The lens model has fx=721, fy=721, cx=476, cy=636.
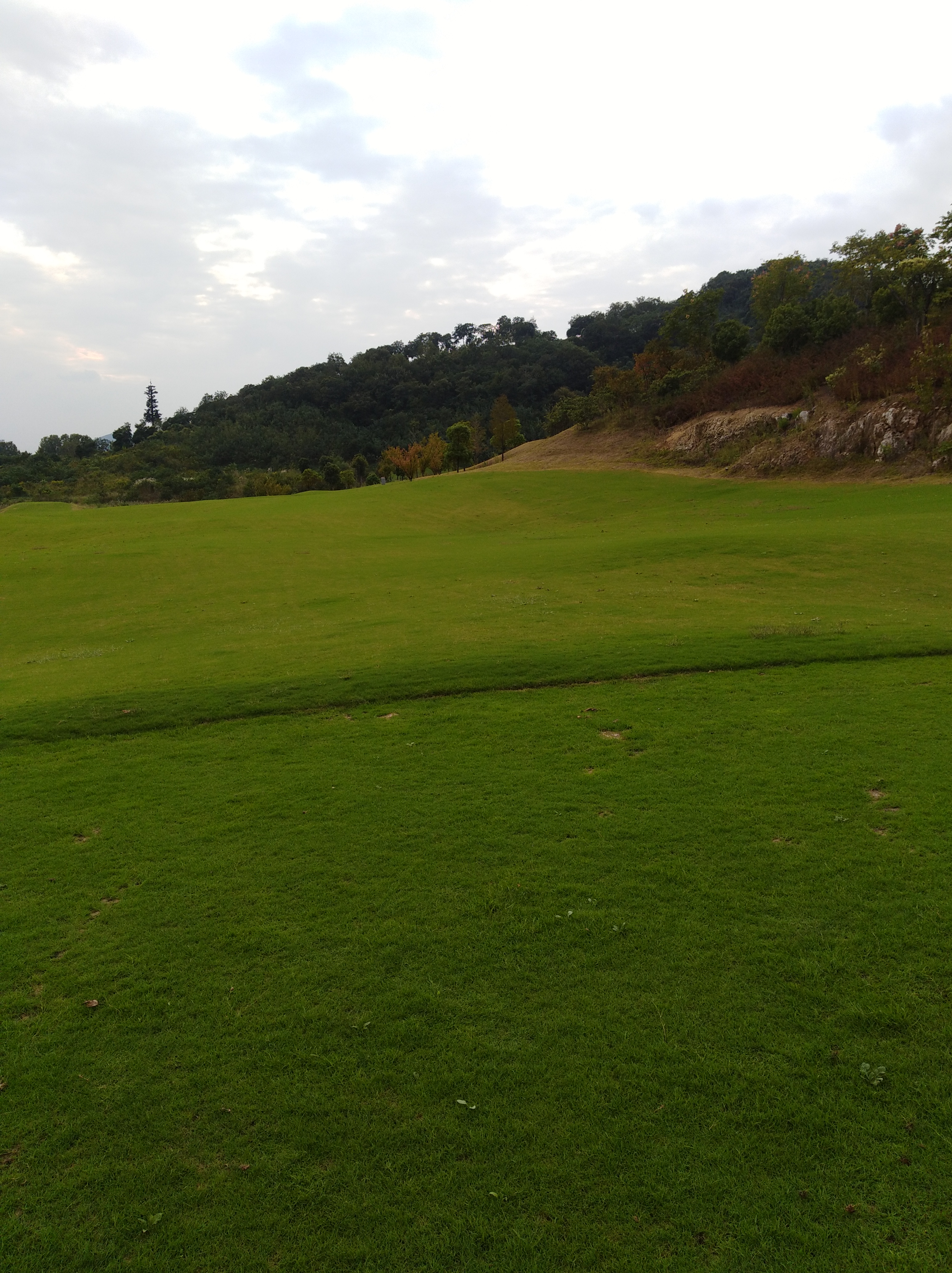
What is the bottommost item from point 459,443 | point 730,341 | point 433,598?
point 433,598

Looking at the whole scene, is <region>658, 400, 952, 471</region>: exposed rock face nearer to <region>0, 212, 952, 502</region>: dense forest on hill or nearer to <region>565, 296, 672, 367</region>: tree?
<region>0, 212, 952, 502</region>: dense forest on hill

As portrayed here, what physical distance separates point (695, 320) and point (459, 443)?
24.7 meters

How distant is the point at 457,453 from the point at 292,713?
192 ft

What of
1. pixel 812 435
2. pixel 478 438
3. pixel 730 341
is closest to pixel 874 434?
pixel 812 435

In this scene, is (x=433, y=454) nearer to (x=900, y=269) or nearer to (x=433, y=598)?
(x=900, y=269)

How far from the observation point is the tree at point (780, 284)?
6662 centimetres

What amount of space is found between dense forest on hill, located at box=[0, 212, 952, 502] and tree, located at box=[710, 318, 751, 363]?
0.17m

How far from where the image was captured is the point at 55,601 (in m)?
24.4

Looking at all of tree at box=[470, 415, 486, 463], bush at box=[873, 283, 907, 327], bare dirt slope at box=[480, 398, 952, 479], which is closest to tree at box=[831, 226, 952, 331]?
bush at box=[873, 283, 907, 327]

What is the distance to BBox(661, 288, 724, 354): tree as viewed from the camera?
65.9 m

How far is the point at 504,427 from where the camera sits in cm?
7400

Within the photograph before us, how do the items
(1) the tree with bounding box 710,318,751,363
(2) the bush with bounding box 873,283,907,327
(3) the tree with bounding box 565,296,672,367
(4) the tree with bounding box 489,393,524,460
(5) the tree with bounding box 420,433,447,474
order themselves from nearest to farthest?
1. (2) the bush with bounding box 873,283,907,327
2. (1) the tree with bounding box 710,318,751,363
3. (4) the tree with bounding box 489,393,524,460
4. (5) the tree with bounding box 420,433,447,474
5. (3) the tree with bounding box 565,296,672,367

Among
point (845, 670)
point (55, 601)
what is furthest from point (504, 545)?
point (845, 670)

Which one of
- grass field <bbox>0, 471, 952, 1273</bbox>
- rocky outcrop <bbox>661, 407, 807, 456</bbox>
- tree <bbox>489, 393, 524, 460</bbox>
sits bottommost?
grass field <bbox>0, 471, 952, 1273</bbox>
